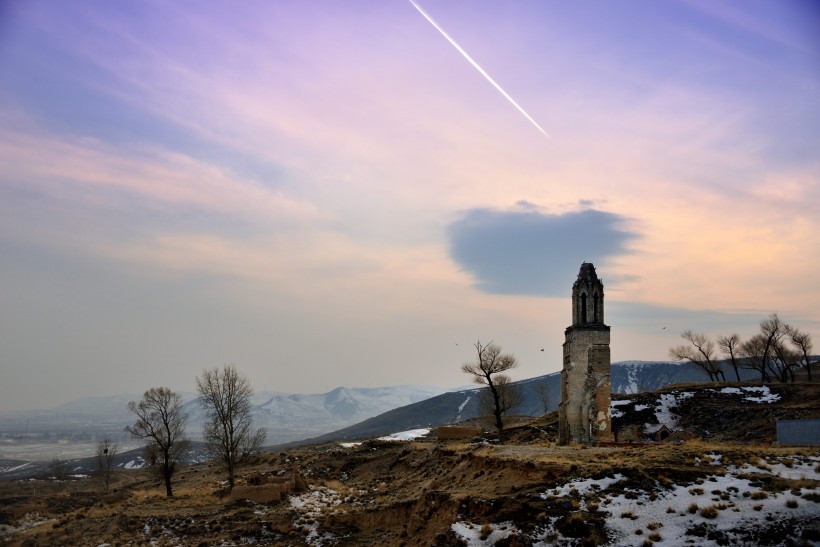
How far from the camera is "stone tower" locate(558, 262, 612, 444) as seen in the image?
116 ft

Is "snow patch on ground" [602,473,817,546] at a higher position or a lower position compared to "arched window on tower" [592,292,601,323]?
lower

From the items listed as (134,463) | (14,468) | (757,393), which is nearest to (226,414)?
(757,393)

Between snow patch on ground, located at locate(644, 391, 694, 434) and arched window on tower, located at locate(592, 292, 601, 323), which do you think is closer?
arched window on tower, located at locate(592, 292, 601, 323)

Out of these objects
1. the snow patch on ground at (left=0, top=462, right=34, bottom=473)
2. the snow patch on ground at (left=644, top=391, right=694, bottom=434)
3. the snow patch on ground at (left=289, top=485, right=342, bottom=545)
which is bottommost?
the snow patch on ground at (left=0, top=462, right=34, bottom=473)

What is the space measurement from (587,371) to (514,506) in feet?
51.9

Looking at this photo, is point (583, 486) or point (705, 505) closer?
point (705, 505)

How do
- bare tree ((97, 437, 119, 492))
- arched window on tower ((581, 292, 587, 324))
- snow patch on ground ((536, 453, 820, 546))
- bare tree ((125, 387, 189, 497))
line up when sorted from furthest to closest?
bare tree ((97, 437, 119, 492)) → bare tree ((125, 387, 189, 497)) → arched window on tower ((581, 292, 587, 324)) → snow patch on ground ((536, 453, 820, 546))

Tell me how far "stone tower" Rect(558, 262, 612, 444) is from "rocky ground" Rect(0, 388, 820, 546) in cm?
356

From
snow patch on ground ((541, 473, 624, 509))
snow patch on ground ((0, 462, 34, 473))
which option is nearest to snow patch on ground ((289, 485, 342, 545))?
snow patch on ground ((541, 473, 624, 509))

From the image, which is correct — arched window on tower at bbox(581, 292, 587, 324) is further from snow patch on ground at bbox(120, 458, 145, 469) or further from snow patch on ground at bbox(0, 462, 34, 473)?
snow patch on ground at bbox(0, 462, 34, 473)

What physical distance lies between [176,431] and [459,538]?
106 ft

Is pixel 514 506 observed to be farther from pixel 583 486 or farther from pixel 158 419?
pixel 158 419

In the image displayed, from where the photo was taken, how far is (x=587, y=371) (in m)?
35.8

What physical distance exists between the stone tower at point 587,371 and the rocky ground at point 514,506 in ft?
11.7
